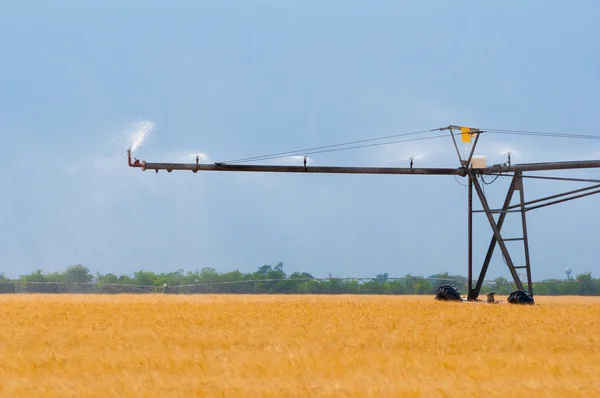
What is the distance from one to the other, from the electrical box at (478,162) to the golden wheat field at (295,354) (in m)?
11.2

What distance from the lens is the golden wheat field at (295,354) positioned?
36.0 feet

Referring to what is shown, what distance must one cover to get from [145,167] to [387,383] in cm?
2651

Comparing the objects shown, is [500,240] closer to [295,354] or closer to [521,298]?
[521,298]

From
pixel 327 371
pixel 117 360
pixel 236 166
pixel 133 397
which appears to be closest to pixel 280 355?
pixel 327 371

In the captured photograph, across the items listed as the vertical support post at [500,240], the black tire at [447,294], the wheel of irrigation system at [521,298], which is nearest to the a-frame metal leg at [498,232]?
the vertical support post at [500,240]

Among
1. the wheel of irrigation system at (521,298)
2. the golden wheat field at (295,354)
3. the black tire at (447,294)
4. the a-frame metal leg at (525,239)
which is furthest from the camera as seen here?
the black tire at (447,294)

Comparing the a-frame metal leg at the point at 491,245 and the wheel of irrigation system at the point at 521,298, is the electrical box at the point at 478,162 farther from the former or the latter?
the wheel of irrigation system at the point at 521,298

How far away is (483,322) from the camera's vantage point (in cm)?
2267

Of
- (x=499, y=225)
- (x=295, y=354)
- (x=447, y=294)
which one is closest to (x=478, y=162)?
(x=499, y=225)

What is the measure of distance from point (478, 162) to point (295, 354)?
2290 centimetres

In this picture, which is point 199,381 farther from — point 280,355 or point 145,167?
point 145,167

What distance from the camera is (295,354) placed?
14.6m

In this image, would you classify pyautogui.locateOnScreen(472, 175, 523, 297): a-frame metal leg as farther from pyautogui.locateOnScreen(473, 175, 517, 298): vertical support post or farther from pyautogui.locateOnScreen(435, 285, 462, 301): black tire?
pyautogui.locateOnScreen(435, 285, 462, 301): black tire

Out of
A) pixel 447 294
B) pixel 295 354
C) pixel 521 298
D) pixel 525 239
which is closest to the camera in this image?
pixel 295 354
